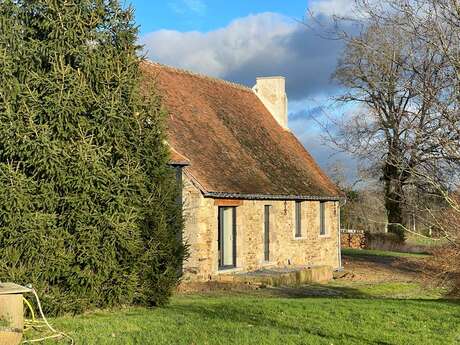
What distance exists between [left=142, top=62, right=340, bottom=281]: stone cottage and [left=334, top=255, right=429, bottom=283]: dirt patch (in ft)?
4.50

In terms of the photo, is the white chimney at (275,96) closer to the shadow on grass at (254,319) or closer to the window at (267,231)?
the window at (267,231)

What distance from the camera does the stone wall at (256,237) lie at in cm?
1938

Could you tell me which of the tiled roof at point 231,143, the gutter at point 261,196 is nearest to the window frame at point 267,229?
the gutter at point 261,196

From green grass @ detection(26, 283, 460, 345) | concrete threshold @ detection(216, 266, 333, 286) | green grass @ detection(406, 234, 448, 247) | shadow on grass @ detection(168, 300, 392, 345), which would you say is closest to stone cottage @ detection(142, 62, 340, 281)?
concrete threshold @ detection(216, 266, 333, 286)

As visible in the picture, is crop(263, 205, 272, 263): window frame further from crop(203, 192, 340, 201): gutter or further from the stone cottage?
crop(203, 192, 340, 201): gutter

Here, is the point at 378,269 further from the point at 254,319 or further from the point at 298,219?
the point at 254,319

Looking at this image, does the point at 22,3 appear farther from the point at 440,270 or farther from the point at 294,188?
the point at 294,188

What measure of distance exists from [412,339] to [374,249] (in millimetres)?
32797

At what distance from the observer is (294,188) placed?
24266mm

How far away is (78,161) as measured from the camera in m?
11.8

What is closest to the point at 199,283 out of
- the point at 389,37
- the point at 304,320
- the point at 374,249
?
the point at 304,320

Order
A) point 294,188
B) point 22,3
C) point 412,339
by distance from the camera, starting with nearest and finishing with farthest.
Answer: point 412,339 < point 22,3 < point 294,188

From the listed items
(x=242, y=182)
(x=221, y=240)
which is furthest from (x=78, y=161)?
(x=242, y=182)

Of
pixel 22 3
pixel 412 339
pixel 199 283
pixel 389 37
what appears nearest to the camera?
pixel 389 37
